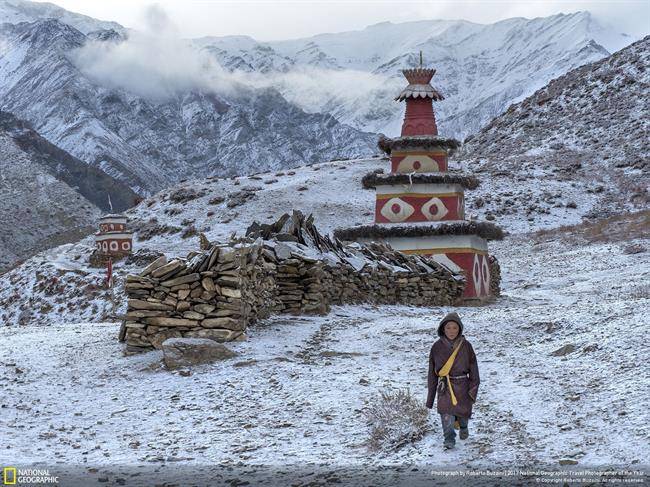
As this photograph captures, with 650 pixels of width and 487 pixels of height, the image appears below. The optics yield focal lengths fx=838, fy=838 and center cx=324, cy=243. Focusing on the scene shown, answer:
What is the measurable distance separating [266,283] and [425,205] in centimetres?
1611

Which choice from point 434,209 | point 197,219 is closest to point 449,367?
point 434,209

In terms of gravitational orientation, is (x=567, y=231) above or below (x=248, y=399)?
above

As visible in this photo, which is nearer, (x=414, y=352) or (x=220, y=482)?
(x=220, y=482)

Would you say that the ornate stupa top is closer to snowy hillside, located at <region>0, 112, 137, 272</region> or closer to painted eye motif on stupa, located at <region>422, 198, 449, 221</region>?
painted eye motif on stupa, located at <region>422, 198, 449, 221</region>

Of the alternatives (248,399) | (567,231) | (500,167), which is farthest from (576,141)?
(248,399)

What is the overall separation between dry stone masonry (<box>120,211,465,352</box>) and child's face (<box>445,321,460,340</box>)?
17.9 ft

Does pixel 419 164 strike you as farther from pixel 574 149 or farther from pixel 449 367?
pixel 574 149

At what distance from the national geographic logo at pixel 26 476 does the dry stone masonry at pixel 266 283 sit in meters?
5.05

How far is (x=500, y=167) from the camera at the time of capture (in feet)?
230

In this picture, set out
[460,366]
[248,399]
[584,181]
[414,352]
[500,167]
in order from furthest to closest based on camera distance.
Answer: [500,167], [584,181], [414,352], [248,399], [460,366]

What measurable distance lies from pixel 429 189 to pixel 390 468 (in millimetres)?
23875

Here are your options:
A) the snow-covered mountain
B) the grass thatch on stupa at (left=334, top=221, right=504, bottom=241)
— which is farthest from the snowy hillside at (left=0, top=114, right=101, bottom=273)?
the grass thatch on stupa at (left=334, top=221, right=504, bottom=241)

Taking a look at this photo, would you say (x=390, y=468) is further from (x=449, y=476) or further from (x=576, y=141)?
(x=576, y=141)

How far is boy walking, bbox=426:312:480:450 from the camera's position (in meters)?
8.55
